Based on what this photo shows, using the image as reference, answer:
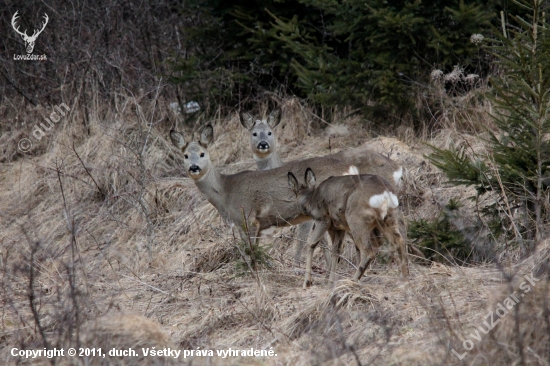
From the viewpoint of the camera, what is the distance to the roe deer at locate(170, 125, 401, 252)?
8234 mm

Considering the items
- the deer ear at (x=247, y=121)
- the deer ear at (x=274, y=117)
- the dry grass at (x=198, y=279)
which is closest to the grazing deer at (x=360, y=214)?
the dry grass at (x=198, y=279)

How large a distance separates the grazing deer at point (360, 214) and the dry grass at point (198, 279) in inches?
9.1

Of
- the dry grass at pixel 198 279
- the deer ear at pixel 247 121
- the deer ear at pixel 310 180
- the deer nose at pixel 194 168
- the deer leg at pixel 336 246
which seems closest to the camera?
the dry grass at pixel 198 279

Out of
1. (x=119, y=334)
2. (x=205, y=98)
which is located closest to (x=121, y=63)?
(x=205, y=98)

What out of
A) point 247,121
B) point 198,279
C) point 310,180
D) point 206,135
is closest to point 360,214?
point 310,180

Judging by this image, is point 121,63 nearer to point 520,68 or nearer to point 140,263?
point 140,263

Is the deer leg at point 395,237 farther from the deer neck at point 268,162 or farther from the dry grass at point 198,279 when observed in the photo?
the deer neck at point 268,162

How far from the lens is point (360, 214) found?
6.42m

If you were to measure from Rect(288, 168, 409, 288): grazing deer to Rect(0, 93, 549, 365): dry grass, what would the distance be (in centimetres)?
23

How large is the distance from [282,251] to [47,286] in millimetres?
2521

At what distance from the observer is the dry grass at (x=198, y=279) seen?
192 inches

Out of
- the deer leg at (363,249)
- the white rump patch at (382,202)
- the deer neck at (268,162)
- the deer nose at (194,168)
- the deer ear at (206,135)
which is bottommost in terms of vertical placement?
the deer neck at (268,162)

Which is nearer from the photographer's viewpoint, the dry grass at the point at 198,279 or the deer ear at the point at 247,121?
the dry grass at the point at 198,279

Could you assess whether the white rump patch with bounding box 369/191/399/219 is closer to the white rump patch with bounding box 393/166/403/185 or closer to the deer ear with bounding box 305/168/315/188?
the deer ear with bounding box 305/168/315/188
